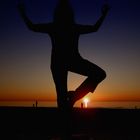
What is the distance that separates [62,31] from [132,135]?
3.03 meters

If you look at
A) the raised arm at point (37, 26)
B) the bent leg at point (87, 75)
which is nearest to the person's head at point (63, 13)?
the raised arm at point (37, 26)

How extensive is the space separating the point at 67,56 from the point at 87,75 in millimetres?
516

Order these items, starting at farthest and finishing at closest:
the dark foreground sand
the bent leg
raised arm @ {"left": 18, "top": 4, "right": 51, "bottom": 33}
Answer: the dark foreground sand, raised arm @ {"left": 18, "top": 4, "right": 51, "bottom": 33}, the bent leg

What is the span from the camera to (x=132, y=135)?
340 inches

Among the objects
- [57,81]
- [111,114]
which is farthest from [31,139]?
[111,114]

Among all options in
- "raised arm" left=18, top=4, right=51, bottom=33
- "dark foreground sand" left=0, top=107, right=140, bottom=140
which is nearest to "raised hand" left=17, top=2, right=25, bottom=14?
"raised arm" left=18, top=4, right=51, bottom=33

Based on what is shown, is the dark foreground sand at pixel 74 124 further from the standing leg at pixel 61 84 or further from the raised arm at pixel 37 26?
the raised arm at pixel 37 26

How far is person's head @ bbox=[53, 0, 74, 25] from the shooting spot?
7367 mm

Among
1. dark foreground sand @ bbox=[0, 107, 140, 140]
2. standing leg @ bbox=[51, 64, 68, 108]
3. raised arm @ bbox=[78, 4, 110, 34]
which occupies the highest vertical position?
raised arm @ bbox=[78, 4, 110, 34]

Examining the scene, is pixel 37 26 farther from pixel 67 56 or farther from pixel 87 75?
pixel 87 75

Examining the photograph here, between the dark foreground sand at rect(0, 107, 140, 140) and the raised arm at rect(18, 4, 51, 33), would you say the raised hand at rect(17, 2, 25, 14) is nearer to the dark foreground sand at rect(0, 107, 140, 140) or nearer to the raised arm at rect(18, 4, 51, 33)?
the raised arm at rect(18, 4, 51, 33)

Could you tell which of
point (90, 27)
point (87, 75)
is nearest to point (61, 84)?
point (87, 75)

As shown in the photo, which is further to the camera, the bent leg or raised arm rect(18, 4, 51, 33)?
raised arm rect(18, 4, 51, 33)

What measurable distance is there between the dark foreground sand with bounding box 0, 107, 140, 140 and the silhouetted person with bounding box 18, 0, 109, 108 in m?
0.88
